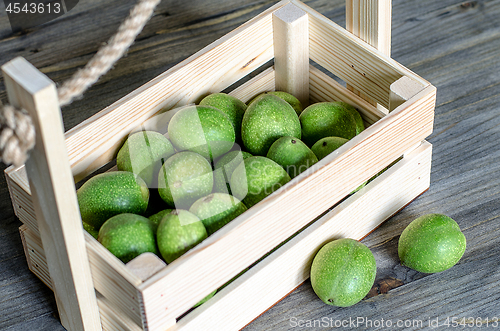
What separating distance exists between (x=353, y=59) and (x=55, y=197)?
59 cm

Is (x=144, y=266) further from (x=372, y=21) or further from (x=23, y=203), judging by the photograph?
(x=372, y=21)

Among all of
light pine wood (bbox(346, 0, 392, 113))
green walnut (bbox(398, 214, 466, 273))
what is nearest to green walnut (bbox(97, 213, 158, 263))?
green walnut (bbox(398, 214, 466, 273))

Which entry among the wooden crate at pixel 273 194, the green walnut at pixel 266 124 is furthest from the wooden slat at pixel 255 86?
the green walnut at pixel 266 124

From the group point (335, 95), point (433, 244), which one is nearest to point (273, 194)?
point (433, 244)

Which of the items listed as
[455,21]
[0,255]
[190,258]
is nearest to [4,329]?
[0,255]

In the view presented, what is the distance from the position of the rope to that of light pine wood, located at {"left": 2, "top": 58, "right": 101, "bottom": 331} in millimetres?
14

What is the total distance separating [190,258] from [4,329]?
0.39 m

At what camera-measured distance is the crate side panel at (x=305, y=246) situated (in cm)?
88

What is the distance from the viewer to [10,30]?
1.52 m

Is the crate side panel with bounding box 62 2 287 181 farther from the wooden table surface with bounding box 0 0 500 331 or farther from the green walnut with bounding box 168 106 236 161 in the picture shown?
the wooden table surface with bounding box 0 0 500 331

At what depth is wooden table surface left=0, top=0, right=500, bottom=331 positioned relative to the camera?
958 mm

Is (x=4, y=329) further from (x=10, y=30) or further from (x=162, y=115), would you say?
(x=10, y=30)

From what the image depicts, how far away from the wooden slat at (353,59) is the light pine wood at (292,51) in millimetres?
19

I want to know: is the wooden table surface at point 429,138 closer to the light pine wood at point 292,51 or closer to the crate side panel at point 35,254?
the crate side panel at point 35,254
